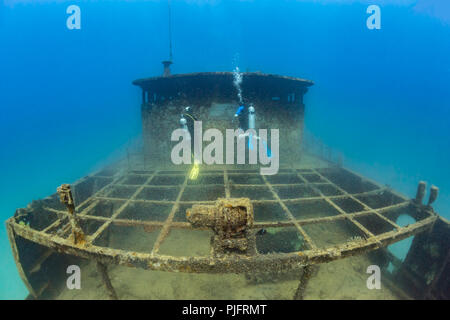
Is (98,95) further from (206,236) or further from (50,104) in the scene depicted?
(206,236)

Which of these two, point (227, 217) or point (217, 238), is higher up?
point (227, 217)

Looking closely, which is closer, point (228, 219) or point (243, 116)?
point (228, 219)

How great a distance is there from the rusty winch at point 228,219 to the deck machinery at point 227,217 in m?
0.02

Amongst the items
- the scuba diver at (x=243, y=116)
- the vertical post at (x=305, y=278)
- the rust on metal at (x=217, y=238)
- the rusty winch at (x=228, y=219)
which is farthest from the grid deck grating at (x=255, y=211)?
the scuba diver at (x=243, y=116)

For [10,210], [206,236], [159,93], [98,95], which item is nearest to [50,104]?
[98,95]

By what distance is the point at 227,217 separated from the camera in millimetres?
2717

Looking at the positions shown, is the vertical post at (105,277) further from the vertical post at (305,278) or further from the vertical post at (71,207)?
the vertical post at (305,278)

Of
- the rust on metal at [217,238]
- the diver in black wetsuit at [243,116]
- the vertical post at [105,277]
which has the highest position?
the diver in black wetsuit at [243,116]

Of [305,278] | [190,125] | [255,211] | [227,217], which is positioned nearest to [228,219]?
[227,217]

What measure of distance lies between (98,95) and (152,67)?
40968 millimetres

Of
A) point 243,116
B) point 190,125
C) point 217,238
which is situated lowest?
point 217,238

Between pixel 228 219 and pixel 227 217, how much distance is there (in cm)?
3

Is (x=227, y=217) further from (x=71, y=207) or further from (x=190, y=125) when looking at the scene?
(x=190, y=125)

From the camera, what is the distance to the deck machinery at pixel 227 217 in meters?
2.98
